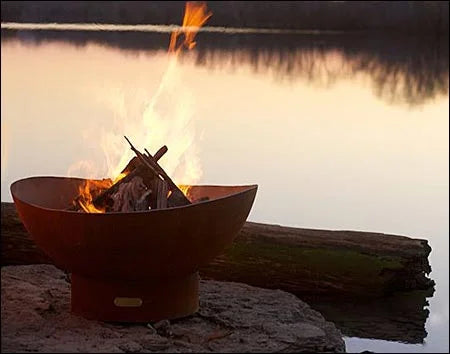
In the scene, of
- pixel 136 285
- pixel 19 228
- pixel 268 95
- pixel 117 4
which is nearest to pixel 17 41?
pixel 117 4

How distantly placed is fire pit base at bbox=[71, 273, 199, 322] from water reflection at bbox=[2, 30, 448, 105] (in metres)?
13.4

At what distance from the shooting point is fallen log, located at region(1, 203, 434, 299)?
5789 mm

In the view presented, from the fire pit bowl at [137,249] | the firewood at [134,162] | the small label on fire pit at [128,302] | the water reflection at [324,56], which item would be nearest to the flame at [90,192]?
the firewood at [134,162]

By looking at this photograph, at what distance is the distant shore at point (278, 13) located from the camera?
79.4 ft

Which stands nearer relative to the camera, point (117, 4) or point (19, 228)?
point (19, 228)

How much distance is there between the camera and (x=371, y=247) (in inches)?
230

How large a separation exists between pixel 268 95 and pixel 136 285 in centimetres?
1343

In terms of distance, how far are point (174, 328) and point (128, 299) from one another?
0.23m

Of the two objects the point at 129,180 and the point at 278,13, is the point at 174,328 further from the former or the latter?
the point at 278,13

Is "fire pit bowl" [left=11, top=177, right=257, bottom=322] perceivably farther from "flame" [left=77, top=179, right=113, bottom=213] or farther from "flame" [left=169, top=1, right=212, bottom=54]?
"flame" [left=169, top=1, right=212, bottom=54]

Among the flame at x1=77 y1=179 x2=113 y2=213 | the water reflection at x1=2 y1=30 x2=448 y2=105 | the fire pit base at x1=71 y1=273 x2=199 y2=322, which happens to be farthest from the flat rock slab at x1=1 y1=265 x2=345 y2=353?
the water reflection at x1=2 y1=30 x2=448 y2=105

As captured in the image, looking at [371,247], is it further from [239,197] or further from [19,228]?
[19,228]

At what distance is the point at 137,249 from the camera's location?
14.2ft

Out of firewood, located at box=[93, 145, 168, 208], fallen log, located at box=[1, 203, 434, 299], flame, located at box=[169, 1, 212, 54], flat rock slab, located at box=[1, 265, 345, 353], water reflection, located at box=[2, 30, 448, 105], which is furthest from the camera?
water reflection, located at box=[2, 30, 448, 105]
